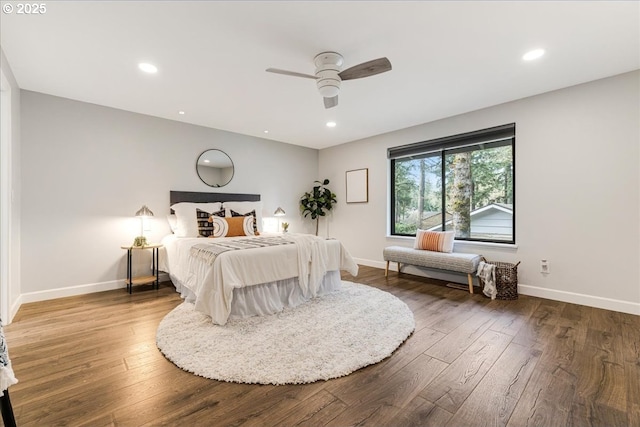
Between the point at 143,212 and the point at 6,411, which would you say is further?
the point at 143,212

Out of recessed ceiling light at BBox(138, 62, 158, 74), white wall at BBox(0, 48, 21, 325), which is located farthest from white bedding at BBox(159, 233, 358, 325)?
recessed ceiling light at BBox(138, 62, 158, 74)

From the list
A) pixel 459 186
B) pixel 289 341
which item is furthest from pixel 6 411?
pixel 459 186

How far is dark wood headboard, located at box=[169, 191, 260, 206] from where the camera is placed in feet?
14.6

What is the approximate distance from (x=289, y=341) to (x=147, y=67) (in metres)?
3.02

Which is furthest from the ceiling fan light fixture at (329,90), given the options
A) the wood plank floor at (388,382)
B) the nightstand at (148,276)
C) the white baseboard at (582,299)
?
the white baseboard at (582,299)

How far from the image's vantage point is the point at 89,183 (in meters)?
3.79

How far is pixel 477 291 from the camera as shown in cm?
389

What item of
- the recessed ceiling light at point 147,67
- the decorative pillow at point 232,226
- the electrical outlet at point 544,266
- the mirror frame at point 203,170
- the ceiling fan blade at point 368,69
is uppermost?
the recessed ceiling light at point 147,67

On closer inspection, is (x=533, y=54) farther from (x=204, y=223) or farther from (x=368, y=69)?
(x=204, y=223)

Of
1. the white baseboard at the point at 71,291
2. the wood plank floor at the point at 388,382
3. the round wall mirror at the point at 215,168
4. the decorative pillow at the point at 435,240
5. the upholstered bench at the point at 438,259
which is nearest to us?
the wood plank floor at the point at 388,382

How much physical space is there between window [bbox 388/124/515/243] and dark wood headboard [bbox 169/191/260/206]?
2823 mm

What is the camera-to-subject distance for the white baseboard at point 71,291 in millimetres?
3406

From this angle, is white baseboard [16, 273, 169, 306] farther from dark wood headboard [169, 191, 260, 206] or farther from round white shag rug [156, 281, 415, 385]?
round white shag rug [156, 281, 415, 385]

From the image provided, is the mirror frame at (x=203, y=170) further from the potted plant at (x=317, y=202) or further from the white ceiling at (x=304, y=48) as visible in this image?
the potted plant at (x=317, y=202)
